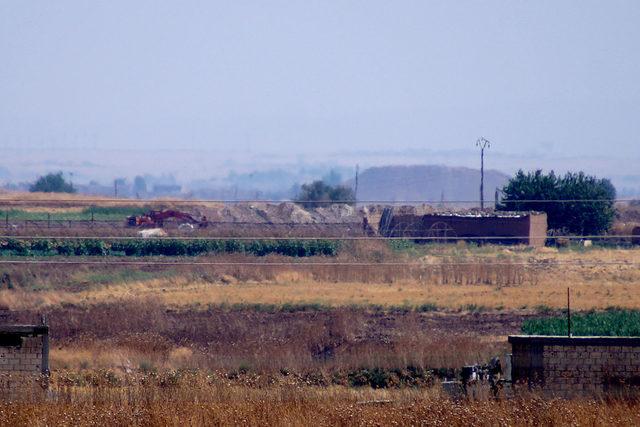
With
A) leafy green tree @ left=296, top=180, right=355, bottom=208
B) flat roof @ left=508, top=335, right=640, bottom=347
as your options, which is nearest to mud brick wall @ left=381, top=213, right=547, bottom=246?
flat roof @ left=508, top=335, right=640, bottom=347

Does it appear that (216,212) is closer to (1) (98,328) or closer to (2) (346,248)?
(2) (346,248)

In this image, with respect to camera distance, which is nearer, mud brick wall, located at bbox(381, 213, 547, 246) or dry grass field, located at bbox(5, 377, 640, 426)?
dry grass field, located at bbox(5, 377, 640, 426)

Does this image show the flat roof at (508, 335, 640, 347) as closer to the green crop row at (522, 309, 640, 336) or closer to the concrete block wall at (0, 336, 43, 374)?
the green crop row at (522, 309, 640, 336)

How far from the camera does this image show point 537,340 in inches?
760

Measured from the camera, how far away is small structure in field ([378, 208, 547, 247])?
134 ft

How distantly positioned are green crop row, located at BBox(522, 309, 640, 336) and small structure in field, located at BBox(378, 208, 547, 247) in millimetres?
7575

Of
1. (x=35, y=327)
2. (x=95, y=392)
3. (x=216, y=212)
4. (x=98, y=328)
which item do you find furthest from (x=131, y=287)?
(x=216, y=212)

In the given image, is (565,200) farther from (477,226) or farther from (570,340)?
(570,340)

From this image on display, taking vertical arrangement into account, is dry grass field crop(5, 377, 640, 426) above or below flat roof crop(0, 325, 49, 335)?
below

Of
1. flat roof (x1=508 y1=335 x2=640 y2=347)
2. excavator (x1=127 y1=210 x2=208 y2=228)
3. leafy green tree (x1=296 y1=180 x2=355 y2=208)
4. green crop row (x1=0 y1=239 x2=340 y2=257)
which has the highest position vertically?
leafy green tree (x1=296 y1=180 x2=355 y2=208)

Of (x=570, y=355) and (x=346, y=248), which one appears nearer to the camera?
(x=570, y=355)

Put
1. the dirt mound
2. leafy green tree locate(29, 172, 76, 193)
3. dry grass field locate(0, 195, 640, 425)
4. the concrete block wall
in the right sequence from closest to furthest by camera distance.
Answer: dry grass field locate(0, 195, 640, 425)
the concrete block wall
the dirt mound
leafy green tree locate(29, 172, 76, 193)

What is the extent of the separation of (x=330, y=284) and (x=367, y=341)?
26.8 ft

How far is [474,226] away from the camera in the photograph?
43.4 meters
